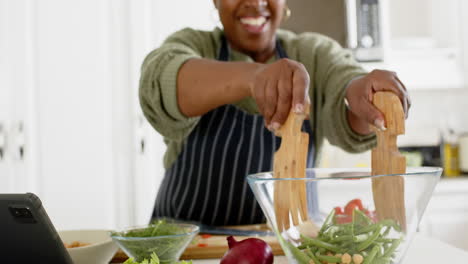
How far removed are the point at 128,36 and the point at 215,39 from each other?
110 centimetres

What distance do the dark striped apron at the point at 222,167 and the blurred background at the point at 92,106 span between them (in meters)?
1.06

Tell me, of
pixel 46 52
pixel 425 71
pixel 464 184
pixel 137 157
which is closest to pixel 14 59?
pixel 46 52

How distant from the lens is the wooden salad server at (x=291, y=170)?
2.18 ft

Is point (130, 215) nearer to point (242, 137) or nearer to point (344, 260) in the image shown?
point (242, 137)

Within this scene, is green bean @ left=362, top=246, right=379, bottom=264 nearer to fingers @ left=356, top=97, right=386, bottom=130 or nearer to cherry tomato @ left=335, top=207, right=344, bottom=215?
cherry tomato @ left=335, top=207, right=344, bottom=215

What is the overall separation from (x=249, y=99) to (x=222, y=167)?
7.2 inches

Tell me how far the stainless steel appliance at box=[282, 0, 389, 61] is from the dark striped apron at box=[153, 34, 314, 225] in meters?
1.21

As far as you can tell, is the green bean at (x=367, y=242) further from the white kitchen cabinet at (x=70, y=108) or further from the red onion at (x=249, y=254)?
the white kitchen cabinet at (x=70, y=108)

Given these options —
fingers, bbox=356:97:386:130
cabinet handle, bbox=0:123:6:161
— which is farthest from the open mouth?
cabinet handle, bbox=0:123:6:161

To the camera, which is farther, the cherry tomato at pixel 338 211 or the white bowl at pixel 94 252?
the white bowl at pixel 94 252

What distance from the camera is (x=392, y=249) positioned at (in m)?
0.67

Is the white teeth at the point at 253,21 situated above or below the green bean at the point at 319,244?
above

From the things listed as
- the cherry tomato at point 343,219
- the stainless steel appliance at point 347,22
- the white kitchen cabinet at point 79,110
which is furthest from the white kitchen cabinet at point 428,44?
the cherry tomato at point 343,219

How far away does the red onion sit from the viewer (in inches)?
28.5
